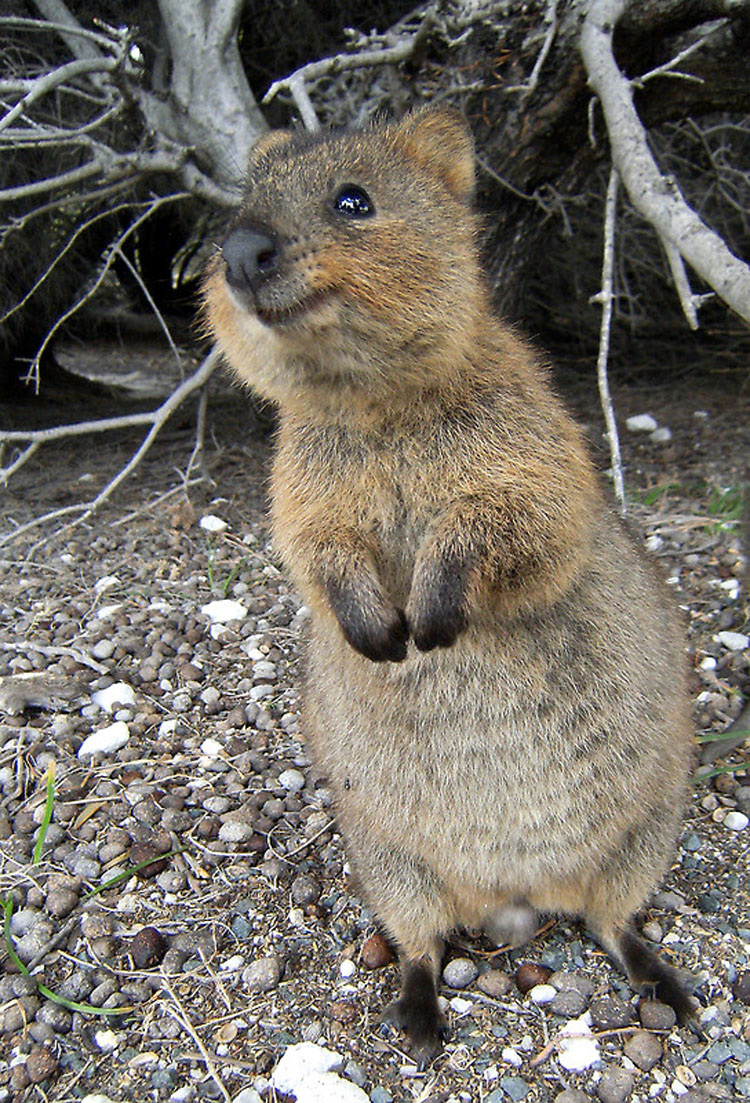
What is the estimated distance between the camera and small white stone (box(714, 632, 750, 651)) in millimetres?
4114

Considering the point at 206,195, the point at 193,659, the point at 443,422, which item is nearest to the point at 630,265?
the point at 206,195

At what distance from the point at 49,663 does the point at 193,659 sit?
0.63m

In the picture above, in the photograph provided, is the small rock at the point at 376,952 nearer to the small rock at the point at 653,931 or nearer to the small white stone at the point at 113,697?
the small rock at the point at 653,931

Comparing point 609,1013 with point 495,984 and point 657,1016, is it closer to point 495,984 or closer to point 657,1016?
point 657,1016

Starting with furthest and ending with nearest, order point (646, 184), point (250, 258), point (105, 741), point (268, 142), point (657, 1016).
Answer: point (105, 741)
point (646, 184)
point (268, 142)
point (657, 1016)
point (250, 258)

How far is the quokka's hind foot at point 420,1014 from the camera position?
2574 mm

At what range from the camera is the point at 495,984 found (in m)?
2.76

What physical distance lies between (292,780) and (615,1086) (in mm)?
1548

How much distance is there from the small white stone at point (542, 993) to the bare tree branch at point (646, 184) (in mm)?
1980

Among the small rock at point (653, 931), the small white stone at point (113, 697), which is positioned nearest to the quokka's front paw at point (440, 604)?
the small rock at point (653, 931)

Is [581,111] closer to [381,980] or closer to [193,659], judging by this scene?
[193,659]

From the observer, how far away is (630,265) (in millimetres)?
7227

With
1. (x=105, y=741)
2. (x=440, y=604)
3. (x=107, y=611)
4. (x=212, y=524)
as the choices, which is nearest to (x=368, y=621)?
(x=440, y=604)

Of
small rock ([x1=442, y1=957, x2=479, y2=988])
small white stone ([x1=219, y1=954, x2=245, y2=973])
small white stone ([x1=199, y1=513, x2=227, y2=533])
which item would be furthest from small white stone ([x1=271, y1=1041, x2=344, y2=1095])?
small white stone ([x1=199, y1=513, x2=227, y2=533])
